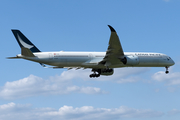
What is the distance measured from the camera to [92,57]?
50031mm

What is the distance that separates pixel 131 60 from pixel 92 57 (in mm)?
6203

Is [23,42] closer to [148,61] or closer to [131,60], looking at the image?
[131,60]

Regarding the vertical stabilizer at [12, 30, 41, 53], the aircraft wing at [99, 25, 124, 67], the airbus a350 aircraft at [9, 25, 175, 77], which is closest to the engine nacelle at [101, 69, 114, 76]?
the airbus a350 aircraft at [9, 25, 175, 77]

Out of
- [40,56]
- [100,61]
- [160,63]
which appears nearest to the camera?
[40,56]

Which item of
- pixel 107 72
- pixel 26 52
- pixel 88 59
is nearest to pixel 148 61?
pixel 107 72

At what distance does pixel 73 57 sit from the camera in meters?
47.8

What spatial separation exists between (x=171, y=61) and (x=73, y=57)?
731 inches

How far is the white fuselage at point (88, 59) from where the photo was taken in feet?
153

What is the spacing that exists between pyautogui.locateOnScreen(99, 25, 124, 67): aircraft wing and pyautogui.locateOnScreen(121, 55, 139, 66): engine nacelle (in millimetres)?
889

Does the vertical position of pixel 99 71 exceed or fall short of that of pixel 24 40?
it falls short

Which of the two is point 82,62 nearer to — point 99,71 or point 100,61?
point 100,61

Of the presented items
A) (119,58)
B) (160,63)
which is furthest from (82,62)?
(160,63)

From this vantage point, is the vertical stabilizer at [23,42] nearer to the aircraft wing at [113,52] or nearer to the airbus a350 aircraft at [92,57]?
the airbus a350 aircraft at [92,57]

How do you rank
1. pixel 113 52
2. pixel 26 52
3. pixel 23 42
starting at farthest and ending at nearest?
pixel 23 42
pixel 113 52
pixel 26 52
